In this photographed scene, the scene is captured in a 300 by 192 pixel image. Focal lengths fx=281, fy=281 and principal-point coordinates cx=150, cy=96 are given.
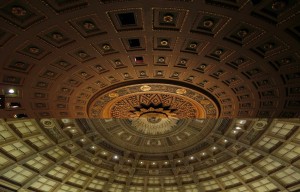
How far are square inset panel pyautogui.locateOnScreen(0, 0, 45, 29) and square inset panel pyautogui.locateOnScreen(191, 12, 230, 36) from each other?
22.8 feet

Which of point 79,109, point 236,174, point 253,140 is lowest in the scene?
point 236,174

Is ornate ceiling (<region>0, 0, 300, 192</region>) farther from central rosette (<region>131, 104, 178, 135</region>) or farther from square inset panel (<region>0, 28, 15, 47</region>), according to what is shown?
central rosette (<region>131, 104, 178, 135</region>)

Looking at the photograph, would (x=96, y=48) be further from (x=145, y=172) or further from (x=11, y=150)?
(x=145, y=172)

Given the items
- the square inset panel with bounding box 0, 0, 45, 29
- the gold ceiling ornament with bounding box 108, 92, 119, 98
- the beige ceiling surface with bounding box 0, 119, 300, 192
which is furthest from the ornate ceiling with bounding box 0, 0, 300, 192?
the gold ceiling ornament with bounding box 108, 92, 119, 98

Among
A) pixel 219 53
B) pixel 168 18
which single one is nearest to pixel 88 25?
pixel 168 18

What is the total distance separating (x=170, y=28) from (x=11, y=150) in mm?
25148

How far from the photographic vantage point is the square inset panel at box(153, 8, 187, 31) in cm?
1227

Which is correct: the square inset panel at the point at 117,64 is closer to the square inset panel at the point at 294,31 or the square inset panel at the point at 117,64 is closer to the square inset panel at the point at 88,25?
the square inset panel at the point at 88,25

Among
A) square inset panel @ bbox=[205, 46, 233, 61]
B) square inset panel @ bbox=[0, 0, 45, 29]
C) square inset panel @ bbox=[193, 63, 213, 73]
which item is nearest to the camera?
square inset panel @ bbox=[0, 0, 45, 29]

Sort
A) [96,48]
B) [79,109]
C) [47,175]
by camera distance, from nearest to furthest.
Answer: [96,48]
[79,109]
[47,175]

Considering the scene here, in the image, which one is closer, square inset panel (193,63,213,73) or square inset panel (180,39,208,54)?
square inset panel (180,39,208,54)

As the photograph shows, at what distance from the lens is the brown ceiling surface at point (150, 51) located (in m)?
12.0

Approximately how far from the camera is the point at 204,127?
33.3 meters

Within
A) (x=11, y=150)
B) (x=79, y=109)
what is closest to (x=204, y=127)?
(x=79, y=109)
